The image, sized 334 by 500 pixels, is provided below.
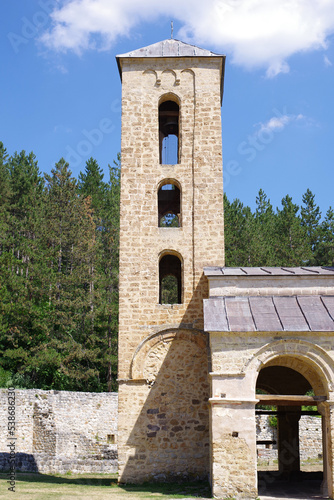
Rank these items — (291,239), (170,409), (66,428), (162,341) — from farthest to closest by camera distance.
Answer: (291,239) < (66,428) < (162,341) < (170,409)

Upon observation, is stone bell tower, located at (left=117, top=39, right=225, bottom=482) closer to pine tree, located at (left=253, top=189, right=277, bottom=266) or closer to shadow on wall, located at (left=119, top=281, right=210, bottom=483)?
shadow on wall, located at (left=119, top=281, right=210, bottom=483)

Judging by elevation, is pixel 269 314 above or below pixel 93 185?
below

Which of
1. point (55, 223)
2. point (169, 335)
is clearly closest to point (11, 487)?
point (169, 335)

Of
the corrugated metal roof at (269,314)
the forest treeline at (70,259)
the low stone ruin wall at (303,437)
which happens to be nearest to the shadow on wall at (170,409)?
the corrugated metal roof at (269,314)

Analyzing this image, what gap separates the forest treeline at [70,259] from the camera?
24.8 metres

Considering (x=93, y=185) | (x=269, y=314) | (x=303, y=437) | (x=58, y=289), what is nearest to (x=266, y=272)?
(x=269, y=314)

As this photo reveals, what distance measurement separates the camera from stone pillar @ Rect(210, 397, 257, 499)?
31.8ft

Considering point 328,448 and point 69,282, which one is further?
point 69,282

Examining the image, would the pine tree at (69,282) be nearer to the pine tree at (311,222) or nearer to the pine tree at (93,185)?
the pine tree at (93,185)

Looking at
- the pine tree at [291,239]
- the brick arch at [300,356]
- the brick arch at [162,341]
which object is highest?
the pine tree at [291,239]

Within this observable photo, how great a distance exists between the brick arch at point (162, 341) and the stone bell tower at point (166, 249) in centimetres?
3

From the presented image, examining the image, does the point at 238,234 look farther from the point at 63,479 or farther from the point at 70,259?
the point at 63,479

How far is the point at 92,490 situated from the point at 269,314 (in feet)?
17.8

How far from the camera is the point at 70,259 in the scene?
95.7 feet
